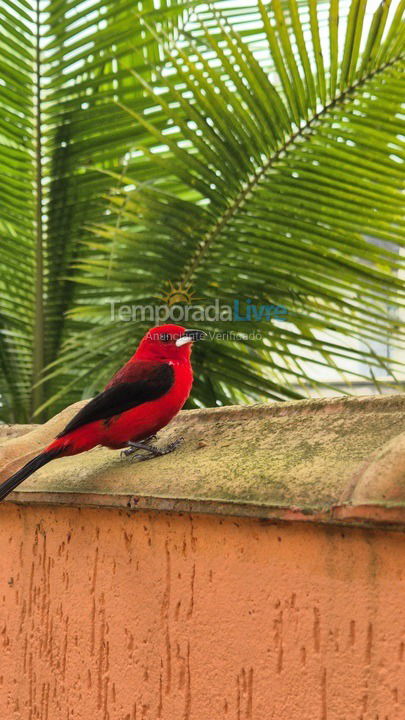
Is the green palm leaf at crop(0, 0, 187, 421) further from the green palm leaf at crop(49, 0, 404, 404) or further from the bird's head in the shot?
the bird's head

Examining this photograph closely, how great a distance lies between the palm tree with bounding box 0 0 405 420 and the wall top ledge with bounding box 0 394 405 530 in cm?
49

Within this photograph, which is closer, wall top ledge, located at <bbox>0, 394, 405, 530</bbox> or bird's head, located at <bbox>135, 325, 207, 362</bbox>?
wall top ledge, located at <bbox>0, 394, 405, 530</bbox>

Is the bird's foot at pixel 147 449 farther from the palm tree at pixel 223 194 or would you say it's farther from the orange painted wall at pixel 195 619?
the palm tree at pixel 223 194

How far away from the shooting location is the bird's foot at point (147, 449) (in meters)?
0.98

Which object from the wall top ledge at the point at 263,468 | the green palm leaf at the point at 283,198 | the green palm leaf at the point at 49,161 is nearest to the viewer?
the wall top ledge at the point at 263,468

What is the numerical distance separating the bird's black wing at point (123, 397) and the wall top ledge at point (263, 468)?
0.07 m

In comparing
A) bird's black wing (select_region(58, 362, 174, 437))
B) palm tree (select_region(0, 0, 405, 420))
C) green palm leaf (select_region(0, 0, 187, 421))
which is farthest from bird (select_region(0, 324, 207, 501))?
green palm leaf (select_region(0, 0, 187, 421))

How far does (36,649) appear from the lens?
1.03m

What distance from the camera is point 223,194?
1.61 m

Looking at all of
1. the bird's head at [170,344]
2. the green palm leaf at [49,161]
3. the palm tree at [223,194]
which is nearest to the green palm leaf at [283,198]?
the palm tree at [223,194]

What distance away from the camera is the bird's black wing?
0.96 metres

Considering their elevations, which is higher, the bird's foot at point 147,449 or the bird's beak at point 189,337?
the bird's beak at point 189,337

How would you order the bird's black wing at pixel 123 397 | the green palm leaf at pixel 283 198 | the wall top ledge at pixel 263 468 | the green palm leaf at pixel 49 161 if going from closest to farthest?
the wall top ledge at pixel 263 468
the bird's black wing at pixel 123 397
the green palm leaf at pixel 283 198
the green palm leaf at pixel 49 161

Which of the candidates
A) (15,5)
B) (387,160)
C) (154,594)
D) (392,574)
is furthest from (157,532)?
(15,5)
